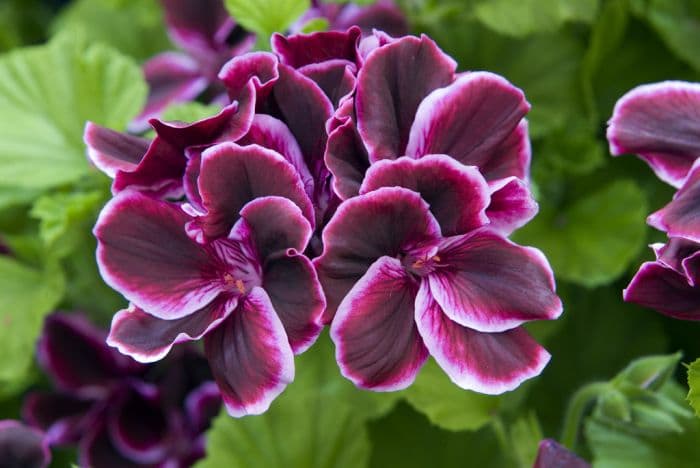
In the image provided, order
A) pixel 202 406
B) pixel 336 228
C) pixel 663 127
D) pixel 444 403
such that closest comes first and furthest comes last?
1. pixel 336 228
2. pixel 663 127
3. pixel 444 403
4. pixel 202 406

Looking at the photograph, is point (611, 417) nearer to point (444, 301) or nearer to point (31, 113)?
point (444, 301)

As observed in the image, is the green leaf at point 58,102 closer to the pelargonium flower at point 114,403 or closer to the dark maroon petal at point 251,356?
the pelargonium flower at point 114,403

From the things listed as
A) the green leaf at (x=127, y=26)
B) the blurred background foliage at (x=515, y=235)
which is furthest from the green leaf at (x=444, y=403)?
the green leaf at (x=127, y=26)

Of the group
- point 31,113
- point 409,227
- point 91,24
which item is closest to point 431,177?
point 409,227

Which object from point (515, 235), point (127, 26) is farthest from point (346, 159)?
point (127, 26)

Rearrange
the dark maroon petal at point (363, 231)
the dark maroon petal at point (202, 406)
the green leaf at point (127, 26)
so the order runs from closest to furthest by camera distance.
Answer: the dark maroon petal at point (363, 231)
the dark maroon petal at point (202, 406)
the green leaf at point (127, 26)

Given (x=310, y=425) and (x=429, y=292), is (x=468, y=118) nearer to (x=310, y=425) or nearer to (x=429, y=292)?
(x=429, y=292)
